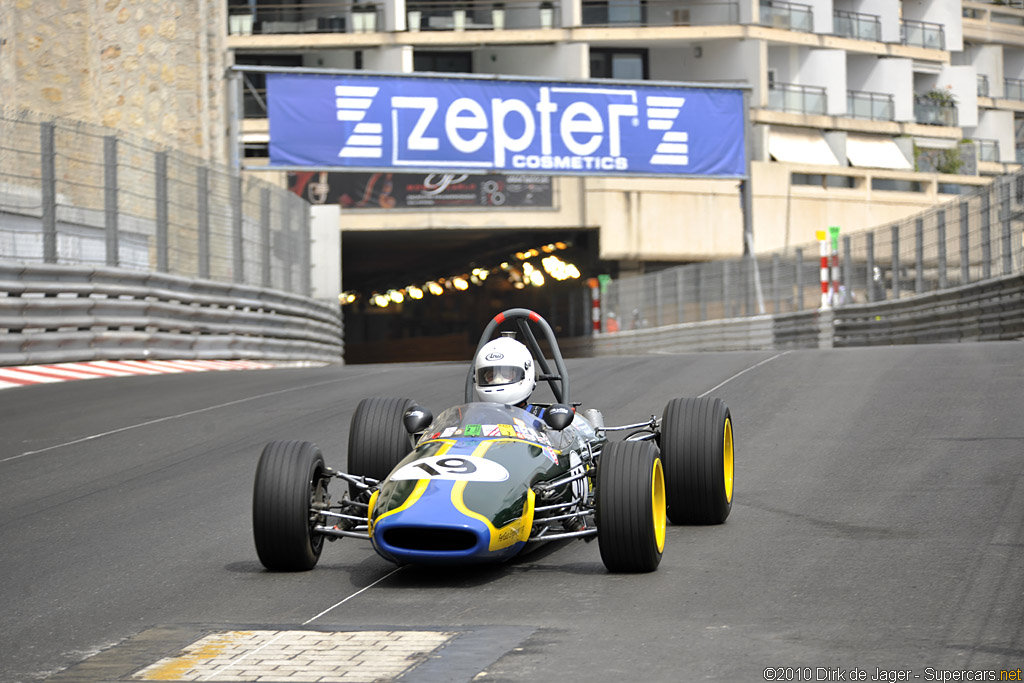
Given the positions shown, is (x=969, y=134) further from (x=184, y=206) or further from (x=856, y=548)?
(x=856, y=548)

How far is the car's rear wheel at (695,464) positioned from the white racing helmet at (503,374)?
2.63 ft

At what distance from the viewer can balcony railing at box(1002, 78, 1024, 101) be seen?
64.7 meters

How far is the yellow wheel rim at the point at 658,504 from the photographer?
21.0 feet

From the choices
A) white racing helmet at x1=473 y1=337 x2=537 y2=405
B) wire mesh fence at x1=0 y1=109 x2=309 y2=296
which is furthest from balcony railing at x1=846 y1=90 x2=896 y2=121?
white racing helmet at x1=473 y1=337 x2=537 y2=405

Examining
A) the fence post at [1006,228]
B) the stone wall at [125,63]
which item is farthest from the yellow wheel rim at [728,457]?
the stone wall at [125,63]

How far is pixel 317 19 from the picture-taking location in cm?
4784

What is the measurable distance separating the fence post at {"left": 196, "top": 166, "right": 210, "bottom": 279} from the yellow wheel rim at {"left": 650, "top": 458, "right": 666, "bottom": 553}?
14.7 meters

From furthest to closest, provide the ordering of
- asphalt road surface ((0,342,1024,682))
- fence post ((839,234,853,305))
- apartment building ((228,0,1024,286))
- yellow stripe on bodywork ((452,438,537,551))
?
1. apartment building ((228,0,1024,286))
2. fence post ((839,234,853,305))
3. yellow stripe on bodywork ((452,438,537,551))
4. asphalt road surface ((0,342,1024,682))

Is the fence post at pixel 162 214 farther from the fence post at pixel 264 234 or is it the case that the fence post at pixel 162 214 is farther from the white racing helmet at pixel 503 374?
the white racing helmet at pixel 503 374

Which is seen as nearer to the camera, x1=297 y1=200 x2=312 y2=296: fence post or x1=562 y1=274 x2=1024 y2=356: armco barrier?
x1=562 y1=274 x2=1024 y2=356: armco barrier

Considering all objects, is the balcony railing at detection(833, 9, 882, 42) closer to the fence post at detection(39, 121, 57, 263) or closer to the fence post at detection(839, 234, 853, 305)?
the fence post at detection(839, 234, 853, 305)

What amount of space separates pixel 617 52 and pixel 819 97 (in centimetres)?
761

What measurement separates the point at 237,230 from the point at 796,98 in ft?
107

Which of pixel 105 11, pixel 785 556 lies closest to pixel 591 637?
pixel 785 556
